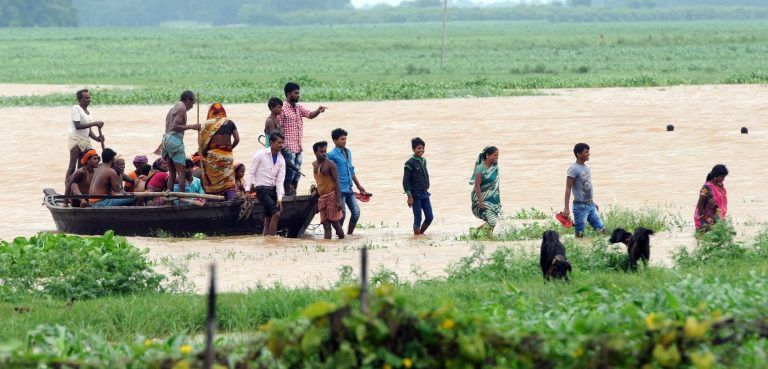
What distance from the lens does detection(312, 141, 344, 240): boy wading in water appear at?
45.0ft

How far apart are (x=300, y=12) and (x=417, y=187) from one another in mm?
129176

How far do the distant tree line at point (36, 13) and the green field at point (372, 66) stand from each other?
36442 millimetres

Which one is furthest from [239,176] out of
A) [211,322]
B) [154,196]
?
[211,322]

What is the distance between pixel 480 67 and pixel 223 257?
3236 cm

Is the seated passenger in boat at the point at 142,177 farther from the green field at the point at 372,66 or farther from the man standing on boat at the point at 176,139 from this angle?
the green field at the point at 372,66

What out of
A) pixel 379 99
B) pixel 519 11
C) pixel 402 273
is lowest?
pixel 402 273

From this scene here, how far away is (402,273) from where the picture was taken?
37.7 feet

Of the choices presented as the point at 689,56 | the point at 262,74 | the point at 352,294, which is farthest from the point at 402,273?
the point at 689,56

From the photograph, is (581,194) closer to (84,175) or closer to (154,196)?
(154,196)

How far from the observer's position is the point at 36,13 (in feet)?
371

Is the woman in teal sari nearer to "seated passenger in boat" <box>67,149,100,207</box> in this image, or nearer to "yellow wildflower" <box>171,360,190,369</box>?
"seated passenger in boat" <box>67,149,100,207</box>

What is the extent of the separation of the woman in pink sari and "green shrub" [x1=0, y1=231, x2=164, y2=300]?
17.2ft

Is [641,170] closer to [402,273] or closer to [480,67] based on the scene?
[402,273]

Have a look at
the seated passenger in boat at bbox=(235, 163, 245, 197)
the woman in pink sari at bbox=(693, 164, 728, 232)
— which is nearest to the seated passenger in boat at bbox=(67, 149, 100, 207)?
the seated passenger in boat at bbox=(235, 163, 245, 197)
